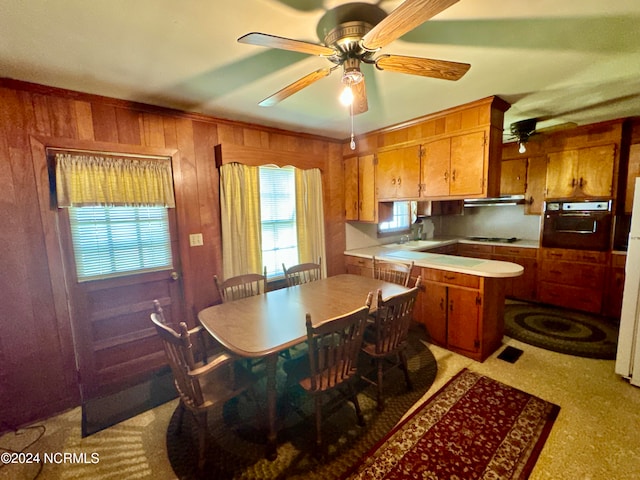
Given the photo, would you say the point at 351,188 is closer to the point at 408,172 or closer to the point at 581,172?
the point at 408,172

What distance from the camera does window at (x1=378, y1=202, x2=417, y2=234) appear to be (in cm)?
444

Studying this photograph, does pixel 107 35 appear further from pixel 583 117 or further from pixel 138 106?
pixel 583 117

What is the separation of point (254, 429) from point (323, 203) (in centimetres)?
258

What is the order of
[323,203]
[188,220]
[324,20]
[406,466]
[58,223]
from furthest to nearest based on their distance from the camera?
1. [323,203]
2. [188,220]
3. [58,223]
4. [406,466]
5. [324,20]

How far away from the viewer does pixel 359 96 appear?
167 centimetres

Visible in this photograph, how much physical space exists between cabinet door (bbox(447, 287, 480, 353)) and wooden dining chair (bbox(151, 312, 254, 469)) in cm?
208

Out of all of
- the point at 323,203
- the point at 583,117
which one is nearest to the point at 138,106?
the point at 323,203

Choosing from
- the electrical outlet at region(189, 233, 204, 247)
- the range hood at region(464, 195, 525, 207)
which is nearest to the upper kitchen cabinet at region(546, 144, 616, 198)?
the range hood at region(464, 195, 525, 207)

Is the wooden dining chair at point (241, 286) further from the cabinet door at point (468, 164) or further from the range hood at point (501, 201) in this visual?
the range hood at point (501, 201)

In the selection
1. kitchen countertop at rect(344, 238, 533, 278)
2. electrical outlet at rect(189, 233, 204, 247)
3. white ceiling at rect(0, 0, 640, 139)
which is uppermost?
white ceiling at rect(0, 0, 640, 139)

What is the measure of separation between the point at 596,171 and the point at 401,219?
247 centimetres

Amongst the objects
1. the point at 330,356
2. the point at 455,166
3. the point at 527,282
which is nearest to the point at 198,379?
the point at 330,356

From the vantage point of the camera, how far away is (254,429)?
1.91 metres

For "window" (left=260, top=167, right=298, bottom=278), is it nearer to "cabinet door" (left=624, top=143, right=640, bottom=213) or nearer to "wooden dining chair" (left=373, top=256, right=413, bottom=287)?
"wooden dining chair" (left=373, top=256, right=413, bottom=287)
